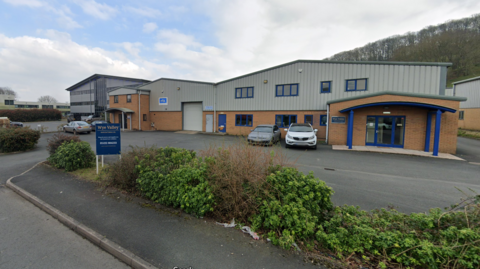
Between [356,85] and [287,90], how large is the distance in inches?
225

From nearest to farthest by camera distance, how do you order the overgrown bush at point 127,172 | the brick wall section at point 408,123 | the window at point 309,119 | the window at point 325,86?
the overgrown bush at point 127,172
the brick wall section at point 408,123
the window at point 325,86
the window at point 309,119

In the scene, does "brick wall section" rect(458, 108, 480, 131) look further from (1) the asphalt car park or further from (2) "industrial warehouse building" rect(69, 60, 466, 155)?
(1) the asphalt car park

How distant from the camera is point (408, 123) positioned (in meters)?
13.3

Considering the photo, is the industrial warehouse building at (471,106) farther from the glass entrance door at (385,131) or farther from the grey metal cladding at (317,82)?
the glass entrance door at (385,131)

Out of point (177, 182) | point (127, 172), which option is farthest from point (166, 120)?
point (177, 182)

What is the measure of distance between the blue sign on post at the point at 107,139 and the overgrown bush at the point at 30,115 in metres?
57.8

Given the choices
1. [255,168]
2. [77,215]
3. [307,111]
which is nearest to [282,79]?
[307,111]

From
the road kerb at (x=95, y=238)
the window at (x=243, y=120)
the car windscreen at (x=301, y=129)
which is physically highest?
the window at (x=243, y=120)

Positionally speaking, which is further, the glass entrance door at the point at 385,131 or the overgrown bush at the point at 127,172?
the glass entrance door at the point at 385,131

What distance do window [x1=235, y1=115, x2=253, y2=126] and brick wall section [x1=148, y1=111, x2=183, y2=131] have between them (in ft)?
28.8

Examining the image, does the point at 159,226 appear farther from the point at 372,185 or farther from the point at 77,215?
the point at 372,185

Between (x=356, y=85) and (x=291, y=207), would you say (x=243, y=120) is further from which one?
(x=291, y=207)

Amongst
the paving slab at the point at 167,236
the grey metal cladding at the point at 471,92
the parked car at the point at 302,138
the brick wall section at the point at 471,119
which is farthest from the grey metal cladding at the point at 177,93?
the grey metal cladding at the point at 471,92

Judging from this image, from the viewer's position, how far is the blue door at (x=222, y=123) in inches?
924
